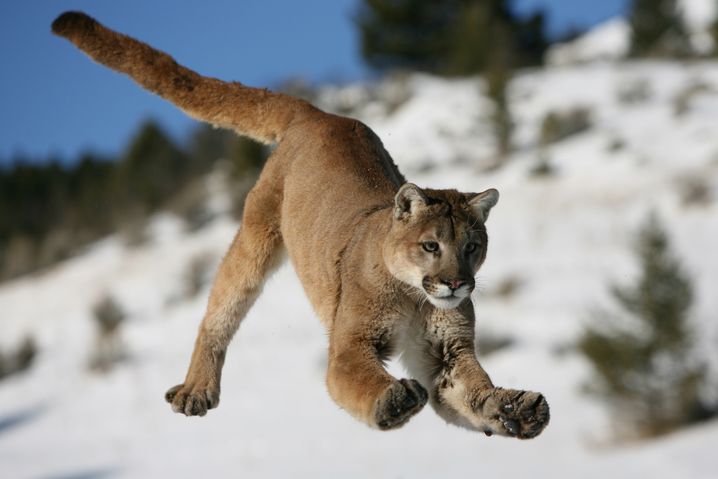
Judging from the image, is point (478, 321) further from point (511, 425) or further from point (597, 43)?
point (597, 43)

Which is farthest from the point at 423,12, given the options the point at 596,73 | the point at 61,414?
the point at 61,414

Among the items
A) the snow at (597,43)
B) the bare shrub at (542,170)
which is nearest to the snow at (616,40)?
the snow at (597,43)

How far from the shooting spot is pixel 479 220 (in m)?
7.06

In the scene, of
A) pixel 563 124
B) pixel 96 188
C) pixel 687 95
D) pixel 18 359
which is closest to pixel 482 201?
pixel 18 359

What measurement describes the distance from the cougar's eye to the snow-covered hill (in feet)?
63.2

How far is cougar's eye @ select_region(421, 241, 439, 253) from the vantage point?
271 inches

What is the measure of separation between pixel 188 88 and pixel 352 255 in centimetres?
234

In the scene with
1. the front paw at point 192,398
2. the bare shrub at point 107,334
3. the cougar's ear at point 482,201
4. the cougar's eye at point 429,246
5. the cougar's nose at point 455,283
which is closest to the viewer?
the cougar's nose at point 455,283

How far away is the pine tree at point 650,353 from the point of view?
28.8 metres

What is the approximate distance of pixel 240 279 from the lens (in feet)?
27.4

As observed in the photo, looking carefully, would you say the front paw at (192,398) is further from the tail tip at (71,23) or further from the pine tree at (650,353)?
the pine tree at (650,353)

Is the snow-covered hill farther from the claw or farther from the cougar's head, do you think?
the claw

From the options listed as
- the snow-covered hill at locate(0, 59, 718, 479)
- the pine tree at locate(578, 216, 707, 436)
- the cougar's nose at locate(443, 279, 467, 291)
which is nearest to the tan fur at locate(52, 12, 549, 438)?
the cougar's nose at locate(443, 279, 467, 291)

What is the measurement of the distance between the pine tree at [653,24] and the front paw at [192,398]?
51365 millimetres
